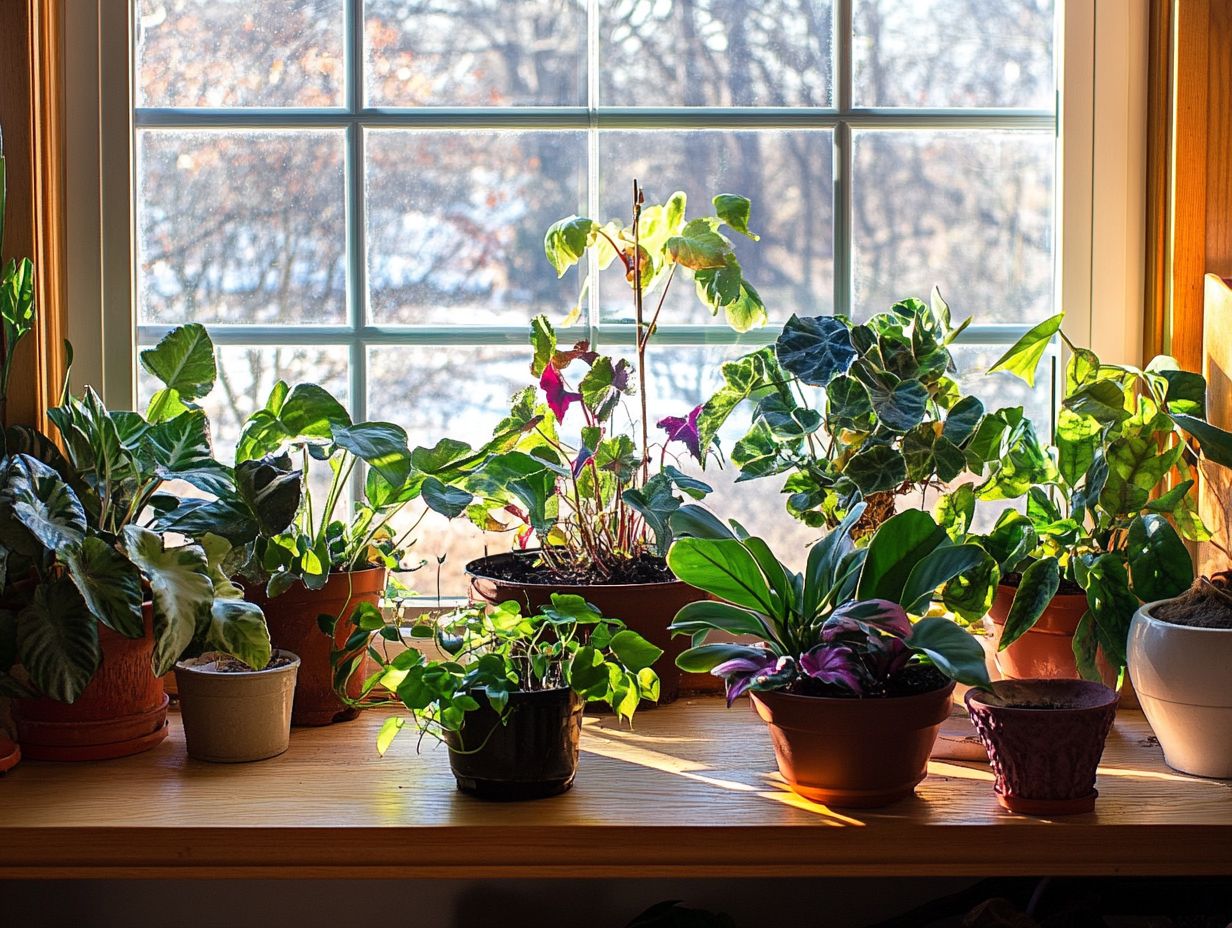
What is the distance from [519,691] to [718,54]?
99cm

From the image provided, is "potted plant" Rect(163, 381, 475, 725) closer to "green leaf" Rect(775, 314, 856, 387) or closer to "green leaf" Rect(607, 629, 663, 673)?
"green leaf" Rect(607, 629, 663, 673)

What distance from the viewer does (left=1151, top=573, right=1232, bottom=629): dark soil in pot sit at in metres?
1.30

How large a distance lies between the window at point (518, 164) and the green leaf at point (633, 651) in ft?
1.71

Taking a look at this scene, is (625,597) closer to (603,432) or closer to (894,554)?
(603,432)

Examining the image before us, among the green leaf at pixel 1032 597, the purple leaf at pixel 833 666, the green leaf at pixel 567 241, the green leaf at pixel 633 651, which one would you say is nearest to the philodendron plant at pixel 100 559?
the green leaf at pixel 633 651

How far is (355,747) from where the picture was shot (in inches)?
56.9

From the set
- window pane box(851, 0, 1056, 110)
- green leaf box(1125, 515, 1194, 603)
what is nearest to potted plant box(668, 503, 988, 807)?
green leaf box(1125, 515, 1194, 603)

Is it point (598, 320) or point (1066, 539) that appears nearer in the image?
point (1066, 539)

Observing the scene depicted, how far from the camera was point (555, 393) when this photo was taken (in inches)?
59.7

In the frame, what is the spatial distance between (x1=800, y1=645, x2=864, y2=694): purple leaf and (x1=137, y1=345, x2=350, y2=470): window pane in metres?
0.86

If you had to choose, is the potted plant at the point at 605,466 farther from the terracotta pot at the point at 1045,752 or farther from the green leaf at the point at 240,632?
the terracotta pot at the point at 1045,752

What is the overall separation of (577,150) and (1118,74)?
78 centimetres

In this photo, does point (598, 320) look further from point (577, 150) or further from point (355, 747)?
point (355, 747)

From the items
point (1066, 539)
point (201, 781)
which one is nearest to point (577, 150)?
point (1066, 539)
